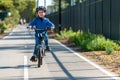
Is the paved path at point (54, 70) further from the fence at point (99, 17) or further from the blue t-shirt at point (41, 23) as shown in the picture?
the fence at point (99, 17)

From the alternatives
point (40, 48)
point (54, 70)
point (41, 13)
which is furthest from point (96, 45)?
point (54, 70)

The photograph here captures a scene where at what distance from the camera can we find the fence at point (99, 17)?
25.8 metres

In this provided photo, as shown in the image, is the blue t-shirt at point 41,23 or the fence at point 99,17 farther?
the fence at point 99,17

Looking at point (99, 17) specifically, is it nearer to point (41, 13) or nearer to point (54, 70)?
point (41, 13)

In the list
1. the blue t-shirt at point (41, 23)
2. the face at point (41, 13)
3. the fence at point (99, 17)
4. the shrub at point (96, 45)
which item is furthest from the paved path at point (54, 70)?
the fence at point (99, 17)

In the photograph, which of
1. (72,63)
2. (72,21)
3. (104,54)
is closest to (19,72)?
(72,63)

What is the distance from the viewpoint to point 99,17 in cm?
3056

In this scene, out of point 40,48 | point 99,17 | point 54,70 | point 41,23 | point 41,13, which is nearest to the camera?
point 54,70

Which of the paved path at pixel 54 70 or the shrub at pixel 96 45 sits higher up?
the paved path at pixel 54 70

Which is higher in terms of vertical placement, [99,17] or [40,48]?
[40,48]

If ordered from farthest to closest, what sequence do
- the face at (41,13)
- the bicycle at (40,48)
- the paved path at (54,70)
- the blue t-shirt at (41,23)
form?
the blue t-shirt at (41,23) < the face at (41,13) < the bicycle at (40,48) < the paved path at (54,70)

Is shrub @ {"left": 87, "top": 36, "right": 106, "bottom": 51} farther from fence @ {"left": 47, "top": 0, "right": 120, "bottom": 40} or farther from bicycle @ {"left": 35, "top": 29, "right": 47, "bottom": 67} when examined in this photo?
bicycle @ {"left": 35, "top": 29, "right": 47, "bottom": 67}

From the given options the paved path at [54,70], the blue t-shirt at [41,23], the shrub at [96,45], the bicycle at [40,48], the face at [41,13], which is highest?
the face at [41,13]

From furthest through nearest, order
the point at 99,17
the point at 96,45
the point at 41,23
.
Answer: the point at 99,17
the point at 96,45
the point at 41,23
